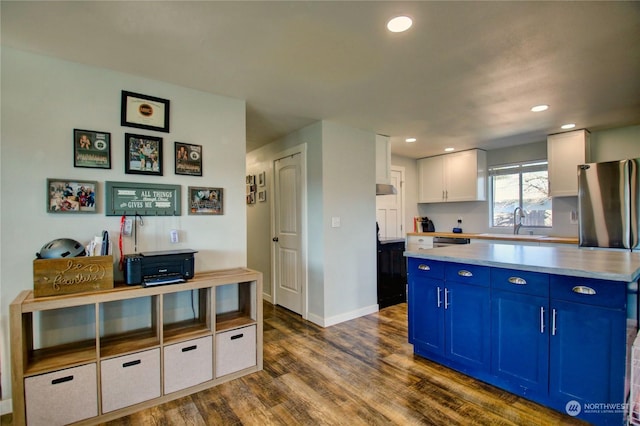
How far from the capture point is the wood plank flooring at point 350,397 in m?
1.90

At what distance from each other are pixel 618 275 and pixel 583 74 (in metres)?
1.68

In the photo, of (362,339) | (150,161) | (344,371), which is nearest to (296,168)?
(150,161)

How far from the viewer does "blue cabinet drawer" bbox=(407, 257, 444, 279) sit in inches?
98.8

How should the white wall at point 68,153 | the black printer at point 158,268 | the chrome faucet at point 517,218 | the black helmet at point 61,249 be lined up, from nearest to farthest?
the black helmet at point 61,249
the white wall at point 68,153
the black printer at point 158,268
the chrome faucet at point 517,218

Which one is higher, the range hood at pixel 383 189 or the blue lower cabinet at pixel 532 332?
the range hood at pixel 383 189

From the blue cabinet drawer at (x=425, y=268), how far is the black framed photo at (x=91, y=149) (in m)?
2.55

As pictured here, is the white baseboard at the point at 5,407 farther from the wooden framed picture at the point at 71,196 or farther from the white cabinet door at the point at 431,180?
the white cabinet door at the point at 431,180

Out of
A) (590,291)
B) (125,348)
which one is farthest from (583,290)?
(125,348)

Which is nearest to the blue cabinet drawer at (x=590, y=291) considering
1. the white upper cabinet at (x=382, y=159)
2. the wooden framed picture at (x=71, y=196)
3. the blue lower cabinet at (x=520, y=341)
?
the blue lower cabinet at (x=520, y=341)

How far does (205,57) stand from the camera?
211cm

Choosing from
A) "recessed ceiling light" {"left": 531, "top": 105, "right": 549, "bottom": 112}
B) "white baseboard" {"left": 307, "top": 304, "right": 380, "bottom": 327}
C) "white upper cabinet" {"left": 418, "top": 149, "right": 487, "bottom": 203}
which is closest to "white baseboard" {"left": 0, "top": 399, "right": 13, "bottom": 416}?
"white baseboard" {"left": 307, "top": 304, "right": 380, "bottom": 327}

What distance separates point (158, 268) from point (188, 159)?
942 mm

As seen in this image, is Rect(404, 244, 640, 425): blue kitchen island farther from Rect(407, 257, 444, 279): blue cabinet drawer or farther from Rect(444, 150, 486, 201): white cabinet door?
Rect(444, 150, 486, 201): white cabinet door

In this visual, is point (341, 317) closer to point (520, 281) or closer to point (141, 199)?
point (520, 281)
